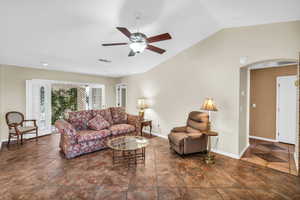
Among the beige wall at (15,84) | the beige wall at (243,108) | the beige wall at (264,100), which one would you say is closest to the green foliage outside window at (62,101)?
the beige wall at (15,84)

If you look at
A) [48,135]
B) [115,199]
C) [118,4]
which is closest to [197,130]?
[115,199]

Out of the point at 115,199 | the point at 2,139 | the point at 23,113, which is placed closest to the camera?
the point at 115,199

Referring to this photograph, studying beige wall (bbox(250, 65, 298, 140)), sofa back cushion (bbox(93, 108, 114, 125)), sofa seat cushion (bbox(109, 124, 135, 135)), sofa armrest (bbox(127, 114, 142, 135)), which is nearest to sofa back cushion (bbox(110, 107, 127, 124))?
sofa back cushion (bbox(93, 108, 114, 125))

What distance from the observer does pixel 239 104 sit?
124 inches

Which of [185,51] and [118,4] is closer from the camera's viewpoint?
[118,4]

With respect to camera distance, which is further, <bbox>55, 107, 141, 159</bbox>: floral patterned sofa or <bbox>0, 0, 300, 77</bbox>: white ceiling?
<bbox>55, 107, 141, 159</bbox>: floral patterned sofa

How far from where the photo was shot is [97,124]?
3.75m

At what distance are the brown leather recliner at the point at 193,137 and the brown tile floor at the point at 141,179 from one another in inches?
8.5

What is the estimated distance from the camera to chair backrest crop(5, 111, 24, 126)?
396 centimetres

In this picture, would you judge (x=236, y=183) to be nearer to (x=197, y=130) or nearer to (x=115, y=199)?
(x=197, y=130)

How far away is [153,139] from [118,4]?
12.4 feet

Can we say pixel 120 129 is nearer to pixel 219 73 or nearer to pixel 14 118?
pixel 219 73

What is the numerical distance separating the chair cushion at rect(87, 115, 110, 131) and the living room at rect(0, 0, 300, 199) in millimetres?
30

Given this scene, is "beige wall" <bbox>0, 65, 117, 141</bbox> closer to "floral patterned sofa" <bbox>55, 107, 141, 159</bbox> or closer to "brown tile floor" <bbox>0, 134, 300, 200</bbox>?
"brown tile floor" <bbox>0, 134, 300, 200</bbox>
